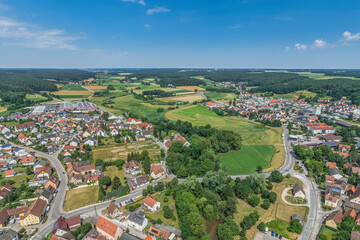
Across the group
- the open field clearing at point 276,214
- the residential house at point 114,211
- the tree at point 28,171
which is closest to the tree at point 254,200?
the open field clearing at point 276,214

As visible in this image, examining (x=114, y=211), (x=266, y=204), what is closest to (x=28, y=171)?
(x=114, y=211)

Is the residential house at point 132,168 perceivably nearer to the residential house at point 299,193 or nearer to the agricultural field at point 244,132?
the agricultural field at point 244,132

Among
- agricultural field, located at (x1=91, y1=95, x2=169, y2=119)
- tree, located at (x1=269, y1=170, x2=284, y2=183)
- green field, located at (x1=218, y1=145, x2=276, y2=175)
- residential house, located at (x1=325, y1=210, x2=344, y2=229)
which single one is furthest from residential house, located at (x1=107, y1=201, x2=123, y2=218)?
agricultural field, located at (x1=91, y1=95, x2=169, y2=119)

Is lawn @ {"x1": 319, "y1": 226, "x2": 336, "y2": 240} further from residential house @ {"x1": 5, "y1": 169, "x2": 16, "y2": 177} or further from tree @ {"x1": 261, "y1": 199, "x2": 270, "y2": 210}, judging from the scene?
residential house @ {"x1": 5, "y1": 169, "x2": 16, "y2": 177}

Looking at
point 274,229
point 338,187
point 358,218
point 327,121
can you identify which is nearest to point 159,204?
point 274,229

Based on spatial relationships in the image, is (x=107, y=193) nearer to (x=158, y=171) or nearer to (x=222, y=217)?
(x=158, y=171)

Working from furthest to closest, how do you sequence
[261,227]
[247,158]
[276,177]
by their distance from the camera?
[247,158]
[276,177]
[261,227]

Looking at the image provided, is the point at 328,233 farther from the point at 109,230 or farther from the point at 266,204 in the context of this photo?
the point at 109,230
